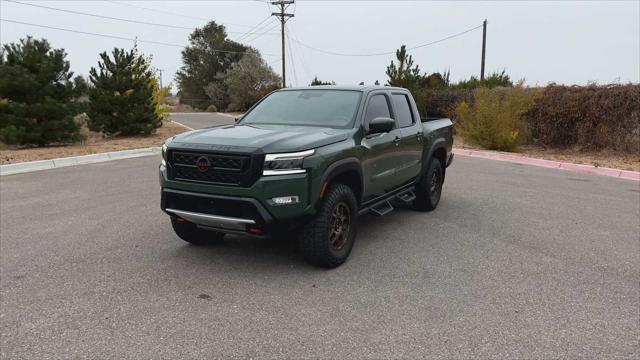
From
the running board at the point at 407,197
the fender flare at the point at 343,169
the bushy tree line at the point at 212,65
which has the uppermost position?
the bushy tree line at the point at 212,65

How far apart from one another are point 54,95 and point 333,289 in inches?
559

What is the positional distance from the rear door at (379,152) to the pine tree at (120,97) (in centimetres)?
1435

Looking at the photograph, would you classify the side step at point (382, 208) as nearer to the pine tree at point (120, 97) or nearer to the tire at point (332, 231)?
the tire at point (332, 231)

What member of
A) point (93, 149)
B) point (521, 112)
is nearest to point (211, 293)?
point (93, 149)

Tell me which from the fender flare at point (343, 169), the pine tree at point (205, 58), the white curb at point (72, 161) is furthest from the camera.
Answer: the pine tree at point (205, 58)

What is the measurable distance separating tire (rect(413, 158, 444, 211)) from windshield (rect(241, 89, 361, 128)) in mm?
2015

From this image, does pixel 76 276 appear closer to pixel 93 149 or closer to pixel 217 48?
pixel 93 149

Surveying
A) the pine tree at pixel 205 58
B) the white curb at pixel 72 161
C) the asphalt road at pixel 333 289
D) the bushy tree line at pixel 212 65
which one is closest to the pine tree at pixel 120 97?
the white curb at pixel 72 161

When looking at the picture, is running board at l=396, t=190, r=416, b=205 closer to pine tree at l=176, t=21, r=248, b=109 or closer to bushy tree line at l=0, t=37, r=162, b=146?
bushy tree line at l=0, t=37, r=162, b=146

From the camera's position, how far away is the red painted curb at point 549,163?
11180 mm

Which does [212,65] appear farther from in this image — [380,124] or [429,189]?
[380,124]

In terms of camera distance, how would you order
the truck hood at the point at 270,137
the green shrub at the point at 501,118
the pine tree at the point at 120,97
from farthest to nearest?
the pine tree at the point at 120,97 → the green shrub at the point at 501,118 → the truck hood at the point at 270,137

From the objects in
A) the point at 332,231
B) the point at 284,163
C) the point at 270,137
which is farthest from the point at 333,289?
the point at 270,137

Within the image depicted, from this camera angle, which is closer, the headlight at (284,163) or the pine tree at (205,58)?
Answer: the headlight at (284,163)
